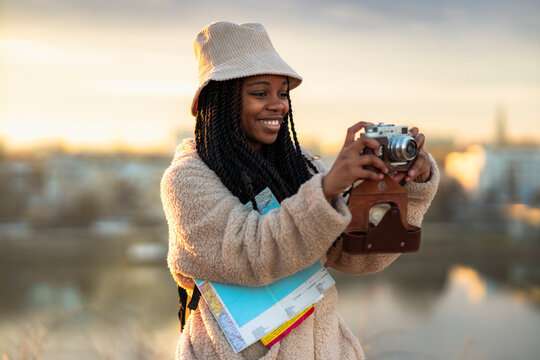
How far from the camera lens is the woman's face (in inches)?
37.9

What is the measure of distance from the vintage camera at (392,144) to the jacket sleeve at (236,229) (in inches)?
3.8

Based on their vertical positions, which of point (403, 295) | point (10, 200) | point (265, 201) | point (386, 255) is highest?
point (265, 201)

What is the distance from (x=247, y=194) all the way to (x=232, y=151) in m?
0.08

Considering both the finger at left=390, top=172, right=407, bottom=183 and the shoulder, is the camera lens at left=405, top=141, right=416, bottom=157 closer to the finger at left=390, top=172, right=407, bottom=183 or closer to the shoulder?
the finger at left=390, top=172, right=407, bottom=183

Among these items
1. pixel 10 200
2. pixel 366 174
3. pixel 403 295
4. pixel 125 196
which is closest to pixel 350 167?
pixel 366 174

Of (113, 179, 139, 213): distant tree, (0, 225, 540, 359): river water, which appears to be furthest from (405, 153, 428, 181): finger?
(113, 179, 139, 213): distant tree

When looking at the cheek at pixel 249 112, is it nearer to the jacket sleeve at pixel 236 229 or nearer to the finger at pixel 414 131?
the jacket sleeve at pixel 236 229

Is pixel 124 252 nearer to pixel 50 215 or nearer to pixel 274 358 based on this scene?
pixel 50 215

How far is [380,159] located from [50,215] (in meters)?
26.7

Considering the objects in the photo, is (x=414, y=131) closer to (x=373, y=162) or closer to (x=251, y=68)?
(x=373, y=162)

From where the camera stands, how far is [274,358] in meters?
0.90

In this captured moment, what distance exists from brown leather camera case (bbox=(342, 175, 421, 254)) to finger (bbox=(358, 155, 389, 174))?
1.4 inches

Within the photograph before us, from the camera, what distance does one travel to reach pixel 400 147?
0.82 m

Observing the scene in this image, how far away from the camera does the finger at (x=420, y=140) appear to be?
2.84 ft
